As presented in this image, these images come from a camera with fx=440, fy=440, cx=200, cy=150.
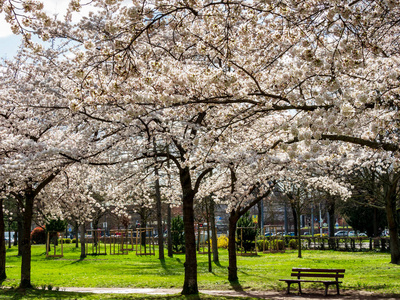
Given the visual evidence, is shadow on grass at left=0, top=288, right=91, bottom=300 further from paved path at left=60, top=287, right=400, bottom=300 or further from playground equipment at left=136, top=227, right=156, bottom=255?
playground equipment at left=136, top=227, right=156, bottom=255

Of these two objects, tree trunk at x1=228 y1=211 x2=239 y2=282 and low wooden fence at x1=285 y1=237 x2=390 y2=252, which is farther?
low wooden fence at x1=285 y1=237 x2=390 y2=252

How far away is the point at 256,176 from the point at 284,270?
239 inches

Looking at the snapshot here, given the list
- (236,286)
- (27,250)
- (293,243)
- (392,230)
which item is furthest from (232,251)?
(293,243)

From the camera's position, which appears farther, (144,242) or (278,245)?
(278,245)

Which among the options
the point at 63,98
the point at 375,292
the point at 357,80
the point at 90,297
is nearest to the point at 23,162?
the point at 63,98

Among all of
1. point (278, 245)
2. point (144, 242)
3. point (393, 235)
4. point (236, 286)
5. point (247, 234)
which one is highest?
point (393, 235)

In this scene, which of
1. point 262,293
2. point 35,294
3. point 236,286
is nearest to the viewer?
point 35,294

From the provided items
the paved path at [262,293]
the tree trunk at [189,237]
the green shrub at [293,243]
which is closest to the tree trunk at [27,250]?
the paved path at [262,293]

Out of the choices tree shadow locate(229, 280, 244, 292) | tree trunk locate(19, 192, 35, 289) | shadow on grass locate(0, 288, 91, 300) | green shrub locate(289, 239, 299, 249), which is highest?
tree trunk locate(19, 192, 35, 289)

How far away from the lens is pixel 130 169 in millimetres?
14086

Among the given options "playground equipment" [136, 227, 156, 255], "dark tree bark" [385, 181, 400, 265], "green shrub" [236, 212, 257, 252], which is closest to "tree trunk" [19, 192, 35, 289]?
"playground equipment" [136, 227, 156, 255]

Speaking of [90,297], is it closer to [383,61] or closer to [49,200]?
[49,200]

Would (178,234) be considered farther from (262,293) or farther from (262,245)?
(262,293)

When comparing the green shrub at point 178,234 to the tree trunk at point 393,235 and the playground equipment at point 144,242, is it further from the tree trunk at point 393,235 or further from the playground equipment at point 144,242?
the tree trunk at point 393,235
